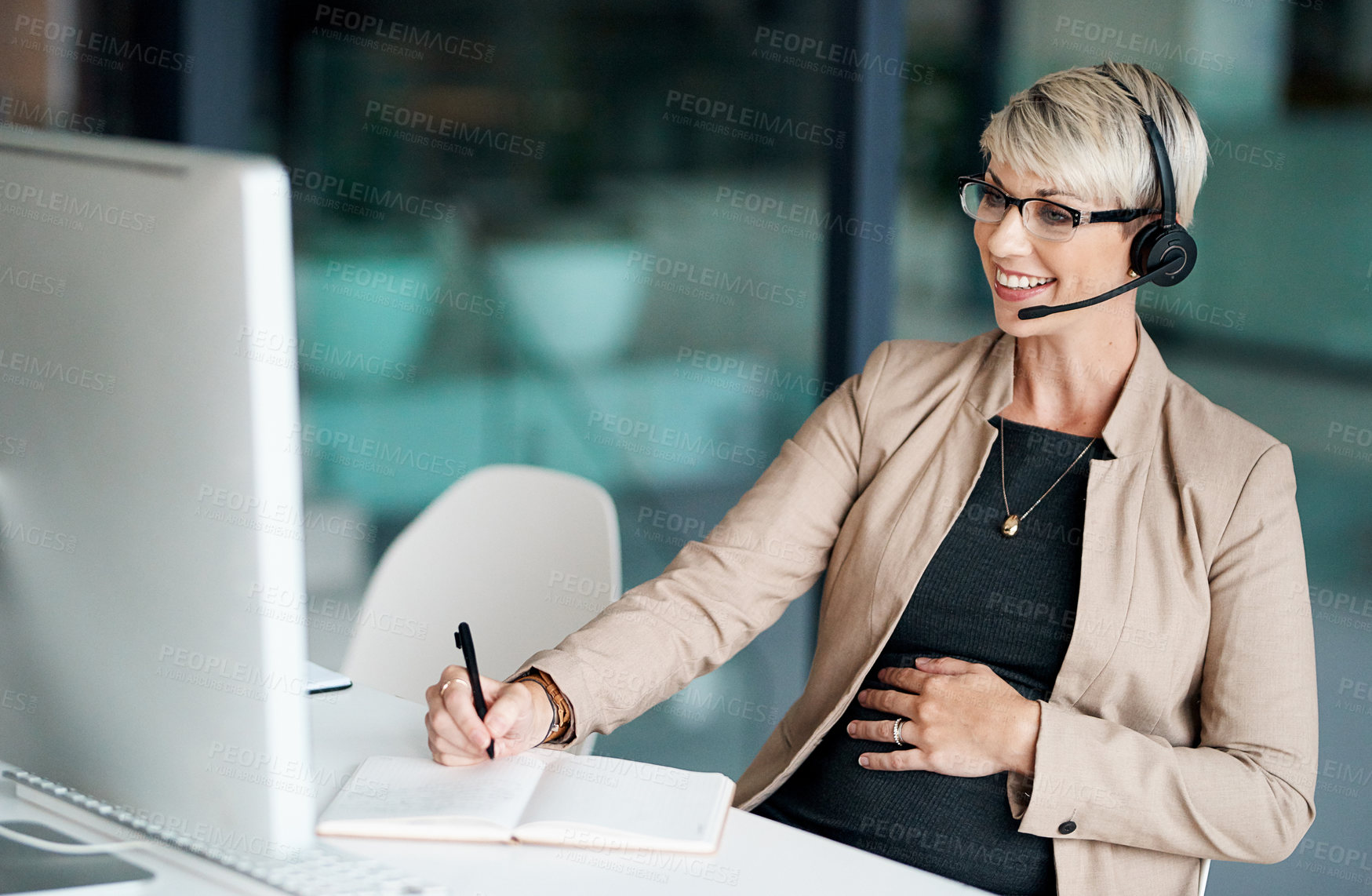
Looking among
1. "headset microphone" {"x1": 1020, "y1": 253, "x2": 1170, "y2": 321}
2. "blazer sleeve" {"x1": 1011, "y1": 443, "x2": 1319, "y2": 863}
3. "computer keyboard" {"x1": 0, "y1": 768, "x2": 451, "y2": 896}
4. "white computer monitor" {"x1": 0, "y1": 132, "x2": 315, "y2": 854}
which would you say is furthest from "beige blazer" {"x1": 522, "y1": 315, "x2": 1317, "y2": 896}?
"white computer monitor" {"x1": 0, "y1": 132, "x2": 315, "y2": 854}

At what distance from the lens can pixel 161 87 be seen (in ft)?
12.2

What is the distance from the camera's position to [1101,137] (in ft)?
4.97

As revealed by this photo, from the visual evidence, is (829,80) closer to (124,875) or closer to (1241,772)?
(1241,772)

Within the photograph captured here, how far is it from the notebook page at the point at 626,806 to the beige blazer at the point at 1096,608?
6.3 inches

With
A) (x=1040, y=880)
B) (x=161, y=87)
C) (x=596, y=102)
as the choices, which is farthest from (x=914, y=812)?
(x=161, y=87)

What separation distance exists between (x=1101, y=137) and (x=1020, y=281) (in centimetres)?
19

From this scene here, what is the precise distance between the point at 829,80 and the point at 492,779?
1903mm

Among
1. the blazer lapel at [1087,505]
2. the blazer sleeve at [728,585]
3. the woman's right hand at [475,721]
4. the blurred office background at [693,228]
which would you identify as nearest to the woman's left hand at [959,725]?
the blazer lapel at [1087,505]

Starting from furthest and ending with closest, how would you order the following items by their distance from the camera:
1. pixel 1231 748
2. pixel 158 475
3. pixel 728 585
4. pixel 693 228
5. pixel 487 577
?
pixel 693 228, pixel 487 577, pixel 728 585, pixel 1231 748, pixel 158 475

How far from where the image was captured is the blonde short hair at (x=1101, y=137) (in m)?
1.52

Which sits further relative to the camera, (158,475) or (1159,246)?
(1159,246)

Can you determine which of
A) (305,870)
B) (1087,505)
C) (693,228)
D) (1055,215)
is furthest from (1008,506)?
(693,228)

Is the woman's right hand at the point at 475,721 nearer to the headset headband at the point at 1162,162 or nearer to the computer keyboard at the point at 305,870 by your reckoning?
the computer keyboard at the point at 305,870

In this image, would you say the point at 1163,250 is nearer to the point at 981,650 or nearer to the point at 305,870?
the point at 981,650
